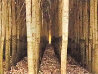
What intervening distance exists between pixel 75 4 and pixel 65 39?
3787 mm

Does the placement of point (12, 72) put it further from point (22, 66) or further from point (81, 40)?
point (81, 40)

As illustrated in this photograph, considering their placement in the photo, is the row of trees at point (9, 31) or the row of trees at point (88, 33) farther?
the row of trees at point (88, 33)

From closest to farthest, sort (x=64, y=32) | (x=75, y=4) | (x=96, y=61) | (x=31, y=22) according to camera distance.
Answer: (x=64, y=32), (x=31, y=22), (x=96, y=61), (x=75, y=4)

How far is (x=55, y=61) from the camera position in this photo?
18.0 ft

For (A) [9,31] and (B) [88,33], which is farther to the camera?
(B) [88,33]

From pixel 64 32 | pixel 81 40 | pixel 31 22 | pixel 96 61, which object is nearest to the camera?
pixel 64 32

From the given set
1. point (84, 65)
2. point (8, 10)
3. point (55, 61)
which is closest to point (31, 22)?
point (8, 10)

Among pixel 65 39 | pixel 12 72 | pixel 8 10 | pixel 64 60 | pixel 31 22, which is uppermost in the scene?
pixel 8 10

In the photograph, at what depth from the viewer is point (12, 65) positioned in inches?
205

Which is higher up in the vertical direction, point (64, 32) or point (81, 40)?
point (64, 32)

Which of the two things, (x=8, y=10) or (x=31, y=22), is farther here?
(x=8, y=10)

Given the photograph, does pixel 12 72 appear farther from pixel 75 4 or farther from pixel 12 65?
pixel 75 4

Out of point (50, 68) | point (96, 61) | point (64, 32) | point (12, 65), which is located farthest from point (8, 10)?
point (96, 61)

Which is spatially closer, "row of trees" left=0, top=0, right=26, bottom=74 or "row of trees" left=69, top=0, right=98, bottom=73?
"row of trees" left=0, top=0, right=26, bottom=74
